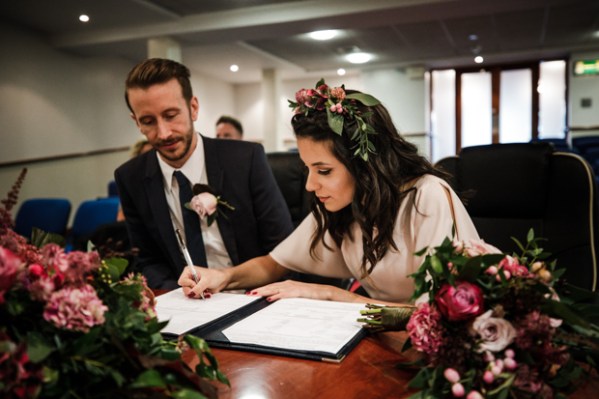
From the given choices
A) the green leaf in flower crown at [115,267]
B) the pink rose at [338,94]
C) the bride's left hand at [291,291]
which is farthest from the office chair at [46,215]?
the green leaf in flower crown at [115,267]

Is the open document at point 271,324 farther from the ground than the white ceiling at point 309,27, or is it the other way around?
the white ceiling at point 309,27

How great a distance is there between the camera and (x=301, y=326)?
3.63ft

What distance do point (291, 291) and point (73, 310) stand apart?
81cm

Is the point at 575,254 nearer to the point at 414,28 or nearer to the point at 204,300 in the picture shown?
the point at 204,300

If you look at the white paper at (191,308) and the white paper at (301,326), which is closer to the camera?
the white paper at (301,326)

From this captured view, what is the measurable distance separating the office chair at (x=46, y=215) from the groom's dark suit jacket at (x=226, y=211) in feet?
6.16

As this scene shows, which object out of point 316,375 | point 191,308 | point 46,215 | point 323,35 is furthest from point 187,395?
point 323,35

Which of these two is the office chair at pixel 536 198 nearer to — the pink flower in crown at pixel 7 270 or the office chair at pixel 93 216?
the pink flower in crown at pixel 7 270

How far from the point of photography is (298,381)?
2.81 feet

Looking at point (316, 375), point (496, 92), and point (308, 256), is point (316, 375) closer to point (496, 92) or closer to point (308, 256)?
point (308, 256)

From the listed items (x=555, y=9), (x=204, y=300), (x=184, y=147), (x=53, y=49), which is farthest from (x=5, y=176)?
(x=555, y=9)

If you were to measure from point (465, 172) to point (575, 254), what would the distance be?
44 centimetres

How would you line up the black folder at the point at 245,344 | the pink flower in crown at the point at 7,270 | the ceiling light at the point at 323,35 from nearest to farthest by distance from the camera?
the pink flower in crown at the point at 7,270 → the black folder at the point at 245,344 → the ceiling light at the point at 323,35

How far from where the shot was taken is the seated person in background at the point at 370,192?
1443mm
